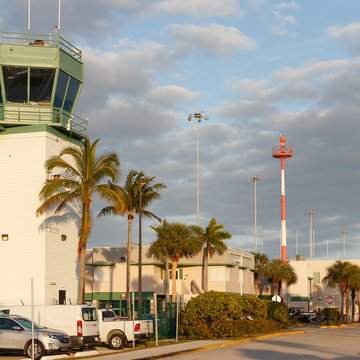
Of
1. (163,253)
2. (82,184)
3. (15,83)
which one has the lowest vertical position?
(163,253)

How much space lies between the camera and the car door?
94.1ft

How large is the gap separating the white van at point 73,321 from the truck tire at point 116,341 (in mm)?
2207

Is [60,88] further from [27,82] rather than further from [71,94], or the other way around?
[27,82]

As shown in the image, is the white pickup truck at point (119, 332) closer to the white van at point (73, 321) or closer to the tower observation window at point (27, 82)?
the white van at point (73, 321)

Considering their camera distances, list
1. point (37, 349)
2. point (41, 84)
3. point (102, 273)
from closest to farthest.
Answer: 1. point (37, 349)
2. point (41, 84)
3. point (102, 273)


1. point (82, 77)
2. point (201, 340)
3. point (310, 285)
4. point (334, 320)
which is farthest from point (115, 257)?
point (310, 285)

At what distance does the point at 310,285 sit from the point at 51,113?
71.7 metres

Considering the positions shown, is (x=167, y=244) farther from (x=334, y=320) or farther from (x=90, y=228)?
(x=90, y=228)

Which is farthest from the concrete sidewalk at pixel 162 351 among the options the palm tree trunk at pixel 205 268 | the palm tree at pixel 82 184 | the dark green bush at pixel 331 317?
the palm tree trunk at pixel 205 268

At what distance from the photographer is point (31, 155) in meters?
44.7

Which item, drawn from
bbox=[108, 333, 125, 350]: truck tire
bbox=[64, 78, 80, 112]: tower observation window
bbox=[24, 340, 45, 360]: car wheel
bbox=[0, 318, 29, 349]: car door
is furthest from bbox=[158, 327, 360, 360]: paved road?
bbox=[64, 78, 80, 112]: tower observation window

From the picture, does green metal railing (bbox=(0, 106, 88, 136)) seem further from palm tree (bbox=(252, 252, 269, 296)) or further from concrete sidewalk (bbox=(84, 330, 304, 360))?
palm tree (bbox=(252, 252, 269, 296))

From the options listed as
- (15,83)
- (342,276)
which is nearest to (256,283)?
(342,276)

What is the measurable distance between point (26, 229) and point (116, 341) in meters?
12.4
